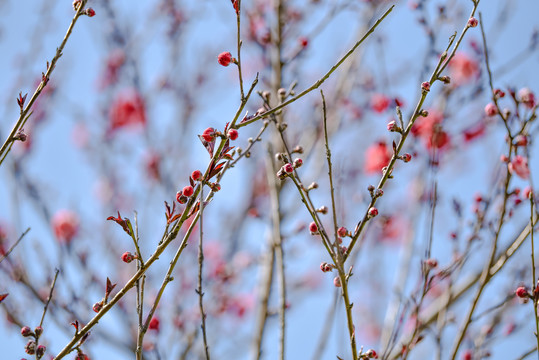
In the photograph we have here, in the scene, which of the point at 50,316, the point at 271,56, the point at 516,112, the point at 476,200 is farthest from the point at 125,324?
the point at 516,112

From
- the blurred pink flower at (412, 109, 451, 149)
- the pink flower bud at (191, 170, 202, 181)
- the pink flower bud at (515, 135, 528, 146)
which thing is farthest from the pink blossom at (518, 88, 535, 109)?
the pink flower bud at (191, 170, 202, 181)

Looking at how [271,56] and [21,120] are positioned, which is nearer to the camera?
[21,120]

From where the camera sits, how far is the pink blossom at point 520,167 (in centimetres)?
215

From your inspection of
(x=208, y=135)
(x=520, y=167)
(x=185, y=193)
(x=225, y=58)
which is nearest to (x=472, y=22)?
(x=520, y=167)

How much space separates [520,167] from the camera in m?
2.19

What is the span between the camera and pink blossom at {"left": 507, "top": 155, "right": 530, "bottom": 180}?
7.04ft

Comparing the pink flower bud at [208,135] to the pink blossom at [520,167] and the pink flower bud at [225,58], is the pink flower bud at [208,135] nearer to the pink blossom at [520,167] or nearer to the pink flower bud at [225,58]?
the pink flower bud at [225,58]

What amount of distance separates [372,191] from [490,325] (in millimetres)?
1448

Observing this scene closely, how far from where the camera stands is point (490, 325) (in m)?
2.67

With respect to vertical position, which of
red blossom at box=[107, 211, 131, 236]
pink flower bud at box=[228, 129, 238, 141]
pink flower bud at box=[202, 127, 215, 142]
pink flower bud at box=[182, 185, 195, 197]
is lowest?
red blossom at box=[107, 211, 131, 236]

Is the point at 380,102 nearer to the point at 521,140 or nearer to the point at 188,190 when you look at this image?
the point at 521,140

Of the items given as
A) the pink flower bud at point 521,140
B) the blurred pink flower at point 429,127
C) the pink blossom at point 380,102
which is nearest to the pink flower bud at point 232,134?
the pink flower bud at point 521,140

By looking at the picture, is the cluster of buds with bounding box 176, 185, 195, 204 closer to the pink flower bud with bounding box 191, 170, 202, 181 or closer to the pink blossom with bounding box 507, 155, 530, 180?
the pink flower bud with bounding box 191, 170, 202, 181

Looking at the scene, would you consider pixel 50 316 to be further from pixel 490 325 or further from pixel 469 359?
pixel 490 325
